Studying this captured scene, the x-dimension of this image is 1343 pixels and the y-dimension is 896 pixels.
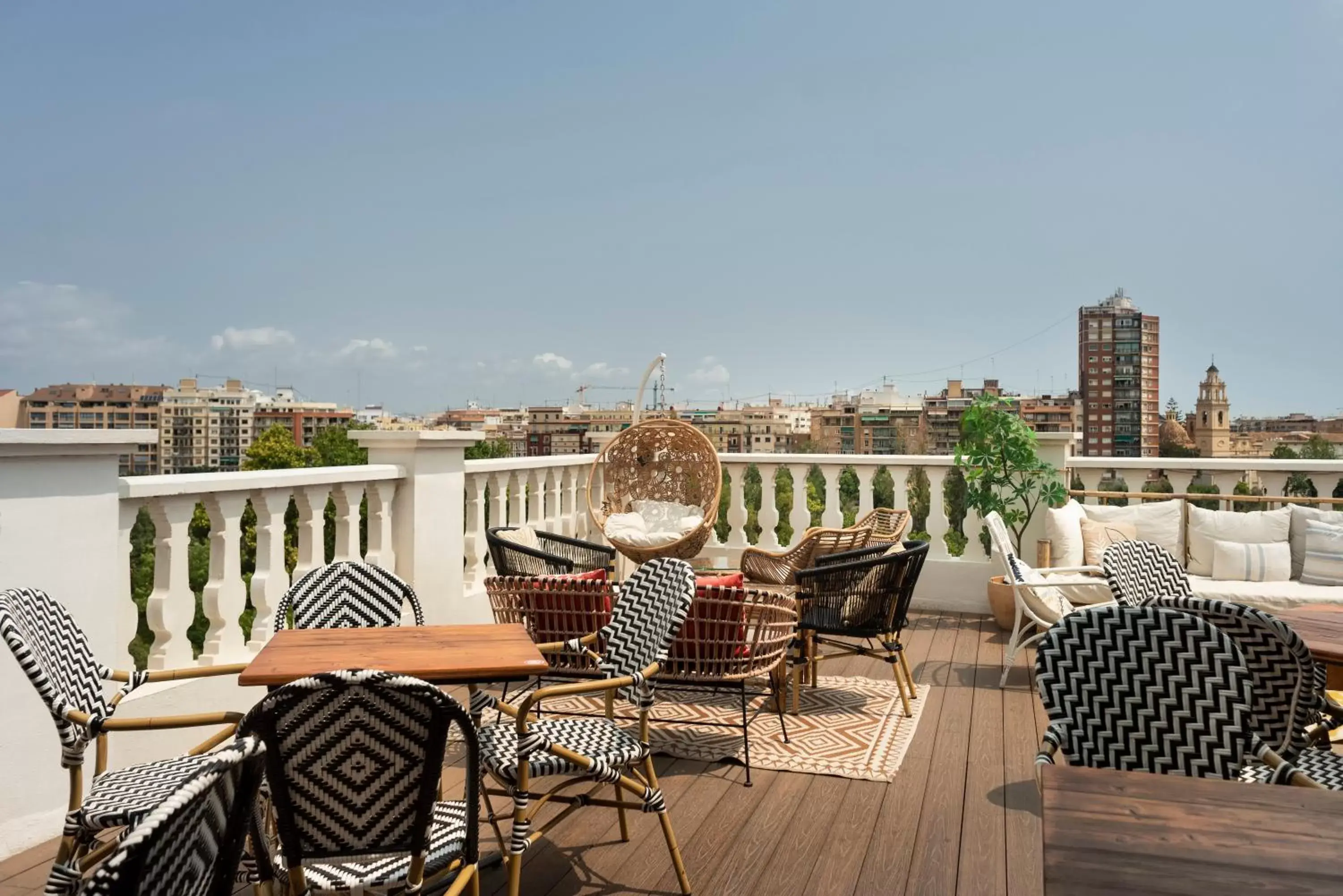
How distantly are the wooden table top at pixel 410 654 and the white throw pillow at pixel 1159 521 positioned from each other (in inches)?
174

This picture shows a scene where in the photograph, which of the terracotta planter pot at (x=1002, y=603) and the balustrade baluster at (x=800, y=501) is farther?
the balustrade baluster at (x=800, y=501)

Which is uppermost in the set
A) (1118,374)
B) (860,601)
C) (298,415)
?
(1118,374)

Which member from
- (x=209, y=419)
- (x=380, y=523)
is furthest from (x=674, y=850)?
(x=209, y=419)

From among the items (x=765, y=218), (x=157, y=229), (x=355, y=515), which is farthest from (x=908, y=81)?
(x=157, y=229)

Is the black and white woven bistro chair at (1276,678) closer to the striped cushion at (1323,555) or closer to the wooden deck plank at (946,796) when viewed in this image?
the wooden deck plank at (946,796)

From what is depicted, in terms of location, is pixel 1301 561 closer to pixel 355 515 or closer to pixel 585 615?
pixel 585 615

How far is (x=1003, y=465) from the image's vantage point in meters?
6.52

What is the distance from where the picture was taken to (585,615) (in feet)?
12.1

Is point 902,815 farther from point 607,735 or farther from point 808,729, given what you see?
point 607,735

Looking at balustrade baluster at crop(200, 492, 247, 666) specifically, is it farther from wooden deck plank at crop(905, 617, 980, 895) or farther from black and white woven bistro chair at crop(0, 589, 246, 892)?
wooden deck plank at crop(905, 617, 980, 895)

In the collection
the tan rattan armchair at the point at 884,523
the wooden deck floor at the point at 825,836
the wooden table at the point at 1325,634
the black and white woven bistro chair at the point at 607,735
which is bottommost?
the wooden deck floor at the point at 825,836

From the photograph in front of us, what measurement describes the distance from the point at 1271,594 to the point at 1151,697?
3.74 m

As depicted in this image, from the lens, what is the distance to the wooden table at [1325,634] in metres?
2.80

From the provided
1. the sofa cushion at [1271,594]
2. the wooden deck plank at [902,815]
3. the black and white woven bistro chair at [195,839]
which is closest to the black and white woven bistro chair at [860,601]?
the wooden deck plank at [902,815]
